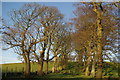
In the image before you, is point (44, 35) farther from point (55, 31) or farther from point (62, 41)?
point (62, 41)

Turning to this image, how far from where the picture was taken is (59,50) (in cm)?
2903

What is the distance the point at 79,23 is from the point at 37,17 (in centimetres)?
803

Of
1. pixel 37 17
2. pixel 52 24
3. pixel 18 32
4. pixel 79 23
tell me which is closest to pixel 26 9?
pixel 37 17

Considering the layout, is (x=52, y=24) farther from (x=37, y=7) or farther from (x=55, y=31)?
(x=37, y=7)

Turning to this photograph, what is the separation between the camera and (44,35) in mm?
25547

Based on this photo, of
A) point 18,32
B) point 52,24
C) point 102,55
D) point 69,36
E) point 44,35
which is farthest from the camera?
point 69,36

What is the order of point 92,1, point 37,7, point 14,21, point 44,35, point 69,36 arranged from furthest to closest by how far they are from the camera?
1. point 69,36
2. point 44,35
3. point 37,7
4. point 14,21
5. point 92,1

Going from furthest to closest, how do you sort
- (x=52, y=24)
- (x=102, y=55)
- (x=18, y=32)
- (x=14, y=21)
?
(x=52, y=24), (x=14, y=21), (x=18, y=32), (x=102, y=55)

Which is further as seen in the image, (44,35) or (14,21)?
(44,35)

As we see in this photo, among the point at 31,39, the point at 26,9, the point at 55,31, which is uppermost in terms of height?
the point at 26,9

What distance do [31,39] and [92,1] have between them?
10.1m

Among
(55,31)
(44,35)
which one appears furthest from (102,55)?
(55,31)

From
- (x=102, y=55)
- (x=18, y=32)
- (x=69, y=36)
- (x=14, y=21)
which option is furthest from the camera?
(x=69, y=36)

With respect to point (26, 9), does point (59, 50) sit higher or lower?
lower
